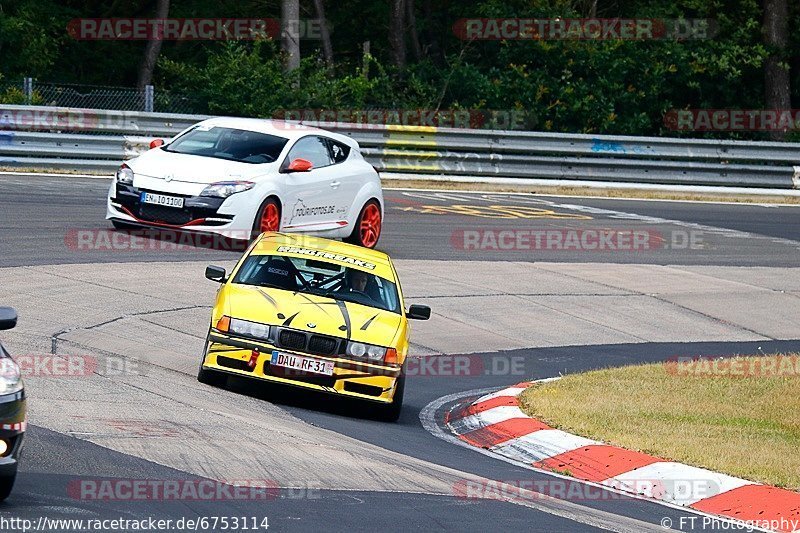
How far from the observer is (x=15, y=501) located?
22.4 feet

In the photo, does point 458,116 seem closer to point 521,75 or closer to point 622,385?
point 521,75

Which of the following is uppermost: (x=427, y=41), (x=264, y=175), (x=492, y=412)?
(x=427, y=41)

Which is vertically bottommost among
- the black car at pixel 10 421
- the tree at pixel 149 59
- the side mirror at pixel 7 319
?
the black car at pixel 10 421

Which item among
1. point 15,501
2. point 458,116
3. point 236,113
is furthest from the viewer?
point 458,116

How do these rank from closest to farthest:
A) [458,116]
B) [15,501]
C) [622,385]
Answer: [15,501] < [622,385] < [458,116]

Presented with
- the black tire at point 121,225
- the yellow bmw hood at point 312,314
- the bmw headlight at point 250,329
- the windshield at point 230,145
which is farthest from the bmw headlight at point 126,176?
the bmw headlight at point 250,329

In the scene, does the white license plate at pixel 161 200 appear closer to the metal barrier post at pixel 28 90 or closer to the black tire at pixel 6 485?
the metal barrier post at pixel 28 90

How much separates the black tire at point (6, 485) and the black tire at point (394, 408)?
198 inches

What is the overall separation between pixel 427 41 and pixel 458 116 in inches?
327

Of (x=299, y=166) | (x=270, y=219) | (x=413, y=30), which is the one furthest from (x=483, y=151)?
(x=413, y=30)

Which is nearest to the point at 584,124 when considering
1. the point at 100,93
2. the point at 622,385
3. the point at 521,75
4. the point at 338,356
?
the point at 521,75

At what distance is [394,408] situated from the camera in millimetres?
11492

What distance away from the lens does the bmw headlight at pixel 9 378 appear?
6.54m

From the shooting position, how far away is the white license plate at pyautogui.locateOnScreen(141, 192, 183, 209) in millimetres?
17000
